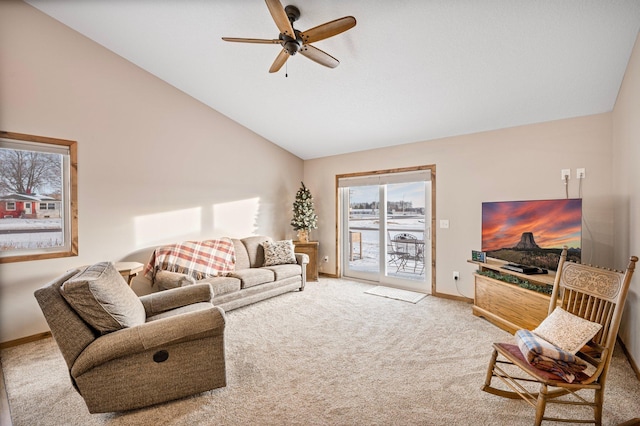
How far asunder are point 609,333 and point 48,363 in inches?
174

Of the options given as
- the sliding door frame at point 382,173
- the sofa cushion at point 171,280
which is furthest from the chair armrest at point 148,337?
the sliding door frame at point 382,173

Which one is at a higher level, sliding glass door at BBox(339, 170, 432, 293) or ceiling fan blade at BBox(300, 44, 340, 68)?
ceiling fan blade at BBox(300, 44, 340, 68)

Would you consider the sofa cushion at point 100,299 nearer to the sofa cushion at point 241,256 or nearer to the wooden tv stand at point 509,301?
the sofa cushion at point 241,256

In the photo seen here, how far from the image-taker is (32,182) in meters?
3.16

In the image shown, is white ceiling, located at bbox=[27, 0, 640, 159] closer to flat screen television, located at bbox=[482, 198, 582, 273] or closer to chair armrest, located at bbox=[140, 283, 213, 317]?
flat screen television, located at bbox=[482, 198, 582, 273]

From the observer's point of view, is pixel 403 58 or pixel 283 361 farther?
pixel 403 58

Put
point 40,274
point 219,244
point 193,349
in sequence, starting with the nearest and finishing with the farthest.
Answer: point 193,349, point 40,274, point 219,244

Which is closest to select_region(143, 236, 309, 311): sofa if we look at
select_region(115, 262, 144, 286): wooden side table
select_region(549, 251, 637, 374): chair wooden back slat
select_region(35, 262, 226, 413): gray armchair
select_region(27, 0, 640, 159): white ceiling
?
select_region(115, 262, 144, 286): wooden side table

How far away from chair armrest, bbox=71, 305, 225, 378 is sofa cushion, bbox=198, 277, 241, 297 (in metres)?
1.58

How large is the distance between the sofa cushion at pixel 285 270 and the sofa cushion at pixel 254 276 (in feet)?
0.34

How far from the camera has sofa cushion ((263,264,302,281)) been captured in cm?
444

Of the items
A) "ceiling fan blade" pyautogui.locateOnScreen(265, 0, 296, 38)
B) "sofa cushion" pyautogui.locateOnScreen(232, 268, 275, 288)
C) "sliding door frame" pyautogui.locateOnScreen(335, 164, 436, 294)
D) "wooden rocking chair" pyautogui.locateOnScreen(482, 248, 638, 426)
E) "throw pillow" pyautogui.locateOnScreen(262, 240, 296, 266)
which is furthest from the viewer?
"throw pillow" pyautogui.locateOnScreen(262, 240, 296, 266)

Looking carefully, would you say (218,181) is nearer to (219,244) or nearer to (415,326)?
(219,244)

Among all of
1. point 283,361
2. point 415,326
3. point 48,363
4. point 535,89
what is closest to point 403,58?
point 535,89
